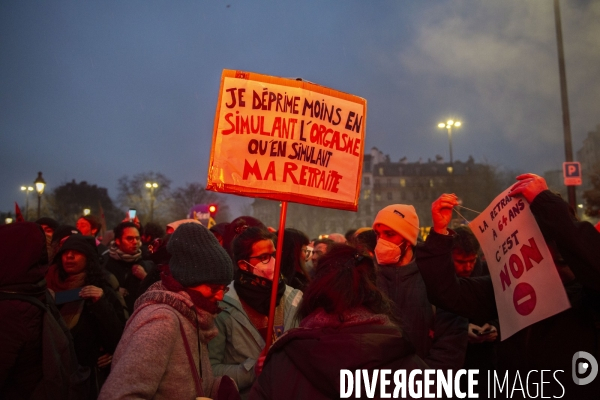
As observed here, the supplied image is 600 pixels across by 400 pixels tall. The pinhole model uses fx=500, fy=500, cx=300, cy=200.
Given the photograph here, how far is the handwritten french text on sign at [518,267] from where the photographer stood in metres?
2.75

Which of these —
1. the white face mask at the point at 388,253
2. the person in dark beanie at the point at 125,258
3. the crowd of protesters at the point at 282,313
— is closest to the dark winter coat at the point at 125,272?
the person in dark beanie at the point at 125,258

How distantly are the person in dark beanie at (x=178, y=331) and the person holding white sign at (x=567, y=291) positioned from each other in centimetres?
136

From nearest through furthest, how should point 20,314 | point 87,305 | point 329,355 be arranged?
point 329,355 < point 20,314 < point 87,305

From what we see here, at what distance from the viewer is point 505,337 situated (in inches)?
116

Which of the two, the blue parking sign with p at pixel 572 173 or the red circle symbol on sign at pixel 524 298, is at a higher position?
the blue parking sign with p at pixel 572 173

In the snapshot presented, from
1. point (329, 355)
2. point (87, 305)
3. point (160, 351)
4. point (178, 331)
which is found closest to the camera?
point (329, 355)

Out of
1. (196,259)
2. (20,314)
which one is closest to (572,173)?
(196,259)

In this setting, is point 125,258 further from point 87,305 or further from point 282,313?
point 282,313

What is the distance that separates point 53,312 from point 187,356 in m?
1.72

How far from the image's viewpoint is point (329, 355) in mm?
2062

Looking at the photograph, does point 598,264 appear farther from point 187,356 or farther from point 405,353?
point 187,356

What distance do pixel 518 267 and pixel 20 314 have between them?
3135 mm

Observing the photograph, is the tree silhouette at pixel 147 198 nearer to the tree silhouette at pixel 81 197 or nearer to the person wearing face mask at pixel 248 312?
the tree silhouette at pixel 81 197

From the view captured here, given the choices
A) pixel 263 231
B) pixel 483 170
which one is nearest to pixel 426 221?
pixel 483 170
